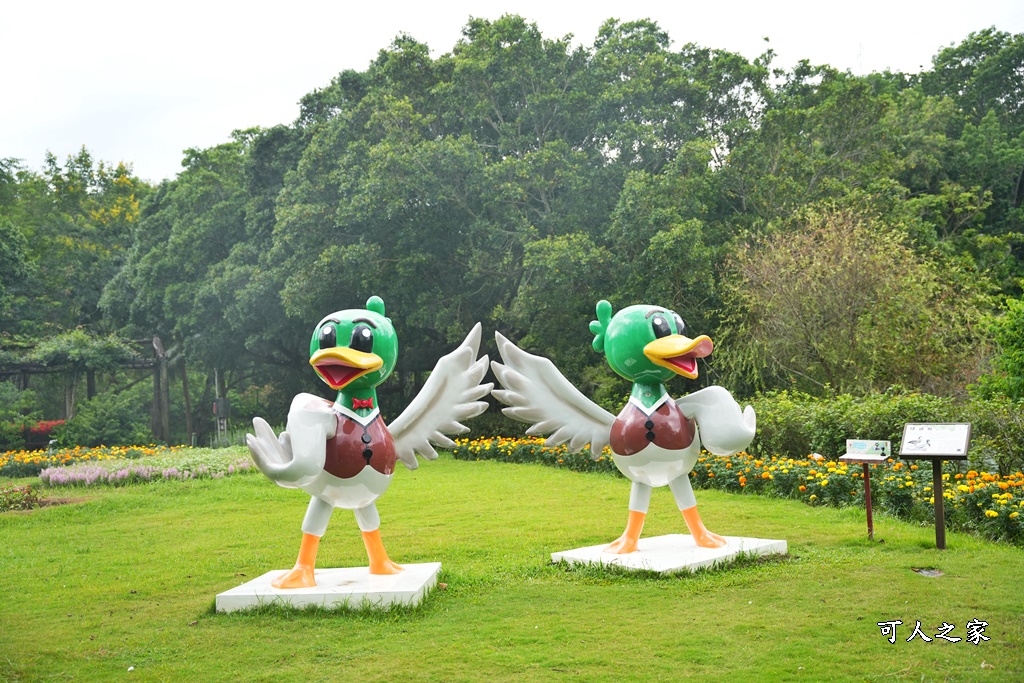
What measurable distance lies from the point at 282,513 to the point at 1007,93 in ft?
88.5

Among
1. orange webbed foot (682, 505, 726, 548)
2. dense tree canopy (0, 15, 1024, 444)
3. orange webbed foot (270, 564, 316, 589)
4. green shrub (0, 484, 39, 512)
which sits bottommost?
green shrub (0, 484, 39, 512)

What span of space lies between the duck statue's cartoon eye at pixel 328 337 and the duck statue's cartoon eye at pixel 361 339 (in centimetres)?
11

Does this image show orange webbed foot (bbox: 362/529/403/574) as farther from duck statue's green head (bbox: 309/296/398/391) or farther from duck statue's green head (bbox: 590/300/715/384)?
duck statue's green head (bbox: 590/300/715/384)

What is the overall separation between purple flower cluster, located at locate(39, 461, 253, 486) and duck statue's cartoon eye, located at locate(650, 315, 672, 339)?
9506 millimetres

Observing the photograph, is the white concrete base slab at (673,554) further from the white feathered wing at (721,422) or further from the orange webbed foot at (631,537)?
the white feathered wing at (721,422)

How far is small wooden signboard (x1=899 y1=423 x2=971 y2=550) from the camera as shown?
23.4 ft

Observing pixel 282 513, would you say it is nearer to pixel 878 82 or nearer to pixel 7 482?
pixel 7 482

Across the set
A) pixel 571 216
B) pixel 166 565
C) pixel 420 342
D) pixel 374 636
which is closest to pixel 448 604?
pixel 374 636

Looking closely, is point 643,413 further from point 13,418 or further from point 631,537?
point 13,418

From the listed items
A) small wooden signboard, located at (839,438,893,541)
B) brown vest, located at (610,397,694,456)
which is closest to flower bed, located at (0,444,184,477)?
brown vest, located at (610,397,694,456)

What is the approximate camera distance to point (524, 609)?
19.9 ft

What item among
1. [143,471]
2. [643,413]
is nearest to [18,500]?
[143,471]

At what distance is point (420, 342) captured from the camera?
23.5m

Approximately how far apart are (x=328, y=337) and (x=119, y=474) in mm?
9275
